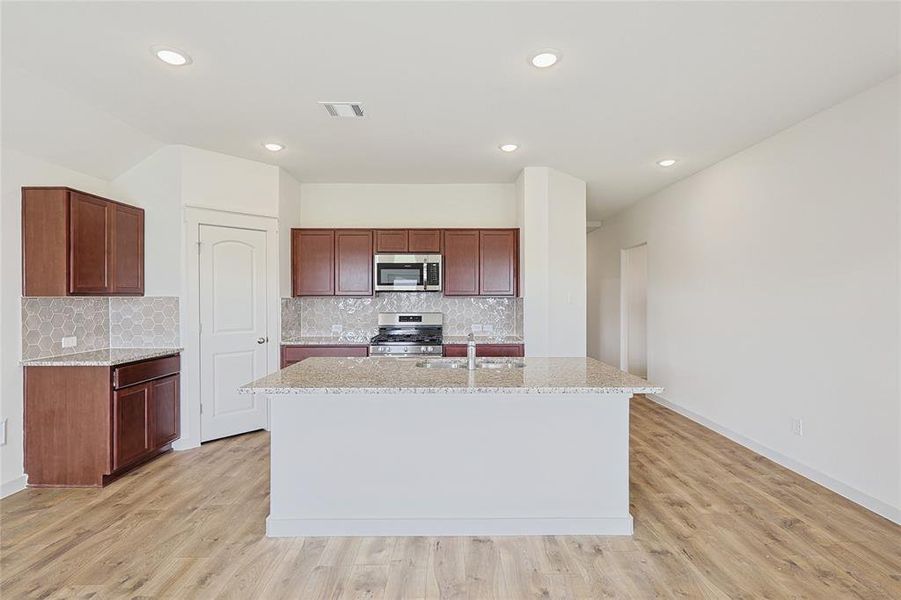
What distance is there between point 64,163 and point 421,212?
3.27 meters

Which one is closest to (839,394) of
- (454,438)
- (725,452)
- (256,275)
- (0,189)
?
(725,452)

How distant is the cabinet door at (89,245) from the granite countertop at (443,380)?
1.87 meters

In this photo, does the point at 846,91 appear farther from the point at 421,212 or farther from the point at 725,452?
the point at 421,212

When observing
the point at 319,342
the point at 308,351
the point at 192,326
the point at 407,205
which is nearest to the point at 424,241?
the point at 407,205

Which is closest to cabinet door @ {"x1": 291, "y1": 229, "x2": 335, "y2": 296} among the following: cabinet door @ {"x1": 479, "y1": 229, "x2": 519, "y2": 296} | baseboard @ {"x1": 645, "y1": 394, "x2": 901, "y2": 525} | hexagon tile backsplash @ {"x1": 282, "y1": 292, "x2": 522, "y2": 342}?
hexagon tile backsplash @ {"x1": 282, "y1": 292, "x2": 522, "y2": 342}

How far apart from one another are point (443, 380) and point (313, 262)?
3.09 metres

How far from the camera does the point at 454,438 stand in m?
2.68

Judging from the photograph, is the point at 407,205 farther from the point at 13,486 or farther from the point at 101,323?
the point at 13,486

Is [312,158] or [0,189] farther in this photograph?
[312,158]

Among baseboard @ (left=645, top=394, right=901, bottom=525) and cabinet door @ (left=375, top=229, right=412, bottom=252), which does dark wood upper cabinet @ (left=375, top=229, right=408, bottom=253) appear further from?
baseboard @ (left=645, top=394, right=901, bottom=525)

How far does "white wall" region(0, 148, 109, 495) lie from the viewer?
3197 millimetres

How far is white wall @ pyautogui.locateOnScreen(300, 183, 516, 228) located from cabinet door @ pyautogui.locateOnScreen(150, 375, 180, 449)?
2.34 m

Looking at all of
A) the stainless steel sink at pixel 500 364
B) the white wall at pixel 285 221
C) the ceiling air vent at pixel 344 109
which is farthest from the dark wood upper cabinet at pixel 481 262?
the ceiling air vent at pixel 344 109

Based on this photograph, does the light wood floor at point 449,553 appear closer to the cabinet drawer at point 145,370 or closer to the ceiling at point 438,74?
the cabinet drawer at point 145,370
